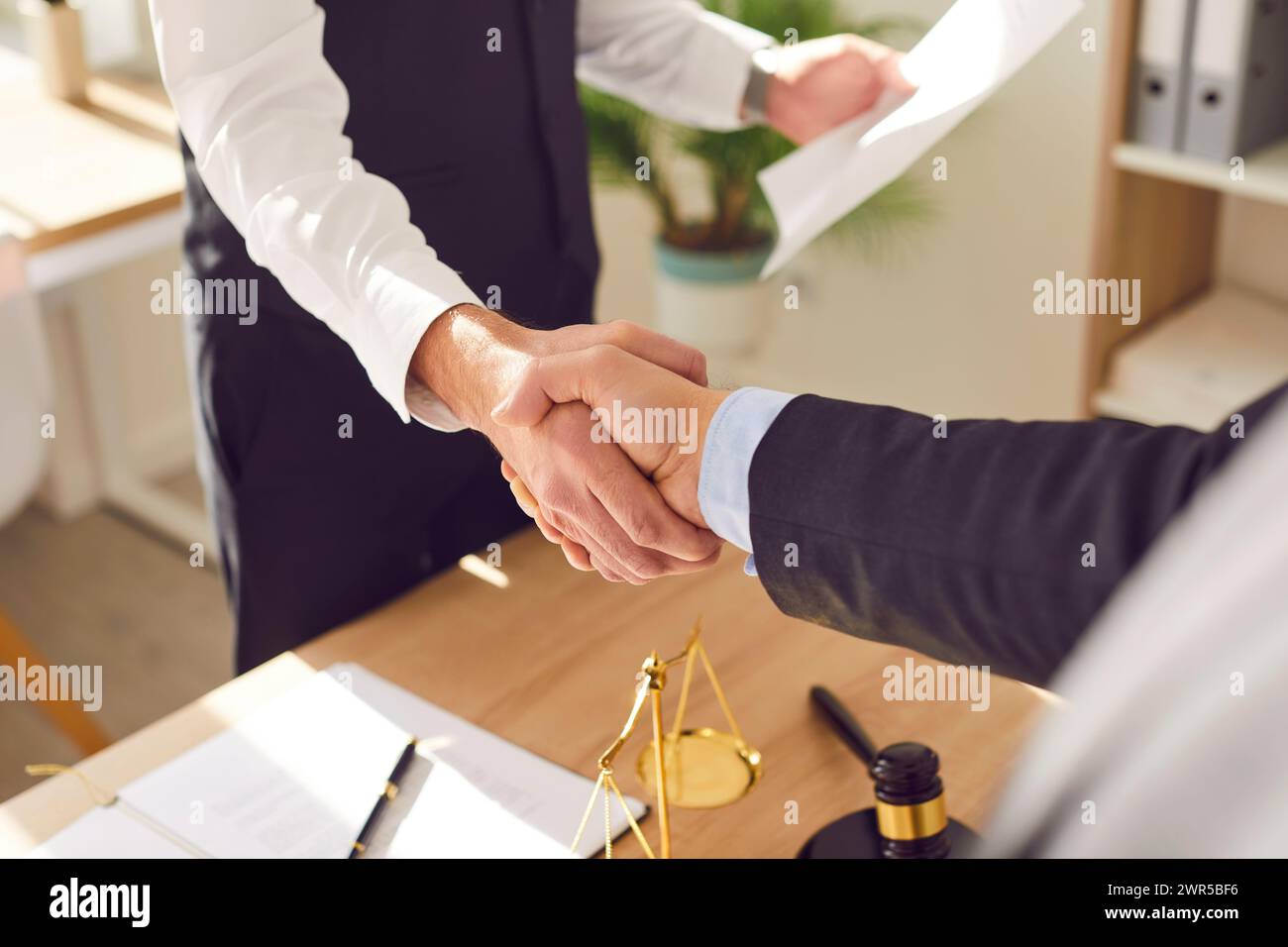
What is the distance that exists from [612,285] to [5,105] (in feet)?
4.61

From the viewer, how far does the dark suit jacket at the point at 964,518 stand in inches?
30.1

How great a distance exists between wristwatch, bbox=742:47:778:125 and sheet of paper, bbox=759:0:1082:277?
0.58 feet

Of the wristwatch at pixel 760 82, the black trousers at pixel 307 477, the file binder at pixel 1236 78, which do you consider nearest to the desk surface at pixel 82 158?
the black trousers at pixel 307 477

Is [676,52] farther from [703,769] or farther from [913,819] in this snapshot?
[913,819]

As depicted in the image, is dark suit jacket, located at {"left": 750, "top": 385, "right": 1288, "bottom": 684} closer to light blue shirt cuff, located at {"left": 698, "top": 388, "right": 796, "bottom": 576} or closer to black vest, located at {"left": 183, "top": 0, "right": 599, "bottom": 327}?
light blue shirt cuff, located at {"left": 698, "top": 388, "right": 796, "bottom": 576}

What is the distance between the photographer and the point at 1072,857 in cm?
58

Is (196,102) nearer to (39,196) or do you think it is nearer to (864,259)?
(39,196)

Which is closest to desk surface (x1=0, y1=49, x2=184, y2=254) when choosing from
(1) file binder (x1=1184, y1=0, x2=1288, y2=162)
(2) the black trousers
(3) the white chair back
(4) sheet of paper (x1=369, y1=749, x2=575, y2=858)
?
(3) the white chair back

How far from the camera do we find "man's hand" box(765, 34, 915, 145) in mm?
1429

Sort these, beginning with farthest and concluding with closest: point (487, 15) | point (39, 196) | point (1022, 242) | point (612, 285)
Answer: point (612, 285), point (1022, 242), point (39, 196), point (487, 15)

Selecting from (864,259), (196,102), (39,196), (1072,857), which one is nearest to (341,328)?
(196,102)

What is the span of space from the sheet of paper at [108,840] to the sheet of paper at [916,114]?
0.67m

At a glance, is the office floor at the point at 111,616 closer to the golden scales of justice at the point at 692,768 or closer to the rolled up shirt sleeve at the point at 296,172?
the rolled up shirt sleeve at the point at 296,172

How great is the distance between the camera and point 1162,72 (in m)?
2.19
